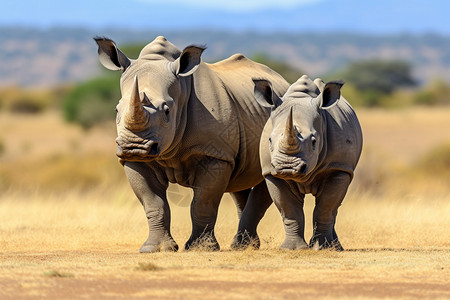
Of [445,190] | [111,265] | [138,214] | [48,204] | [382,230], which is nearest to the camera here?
[111,265]

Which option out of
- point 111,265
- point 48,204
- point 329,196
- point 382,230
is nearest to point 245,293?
point 111,265

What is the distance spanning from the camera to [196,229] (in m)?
11.6

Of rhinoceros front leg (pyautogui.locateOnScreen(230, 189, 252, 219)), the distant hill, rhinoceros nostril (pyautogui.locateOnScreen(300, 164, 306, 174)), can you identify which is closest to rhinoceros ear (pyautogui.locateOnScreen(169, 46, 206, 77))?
rhinoceros nostril (pyautogui.locateOnScreen(300, 164, 306, 174))

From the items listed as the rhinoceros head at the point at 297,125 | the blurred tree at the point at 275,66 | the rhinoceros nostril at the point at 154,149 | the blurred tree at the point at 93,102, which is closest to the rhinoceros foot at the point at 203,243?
the rhinoceros head at the point at 297,125

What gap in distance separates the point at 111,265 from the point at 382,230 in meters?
5.10

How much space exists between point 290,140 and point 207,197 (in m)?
1.48

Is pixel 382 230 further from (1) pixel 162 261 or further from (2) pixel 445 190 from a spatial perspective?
(2) pixel 445 190

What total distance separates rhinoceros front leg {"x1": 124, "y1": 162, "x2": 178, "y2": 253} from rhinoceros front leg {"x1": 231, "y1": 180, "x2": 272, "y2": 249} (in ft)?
3.43

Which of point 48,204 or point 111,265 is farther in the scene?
point 48,204

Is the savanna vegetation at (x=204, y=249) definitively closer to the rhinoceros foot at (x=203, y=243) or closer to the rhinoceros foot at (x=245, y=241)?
the rhinoceros foot at (x=203, y=243)

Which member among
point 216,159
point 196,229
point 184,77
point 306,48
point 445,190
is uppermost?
point 184,77

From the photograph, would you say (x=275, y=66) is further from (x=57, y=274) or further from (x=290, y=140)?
(x=57, y=274)

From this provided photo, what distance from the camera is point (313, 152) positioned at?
10.7 meters

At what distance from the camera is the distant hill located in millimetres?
144625
